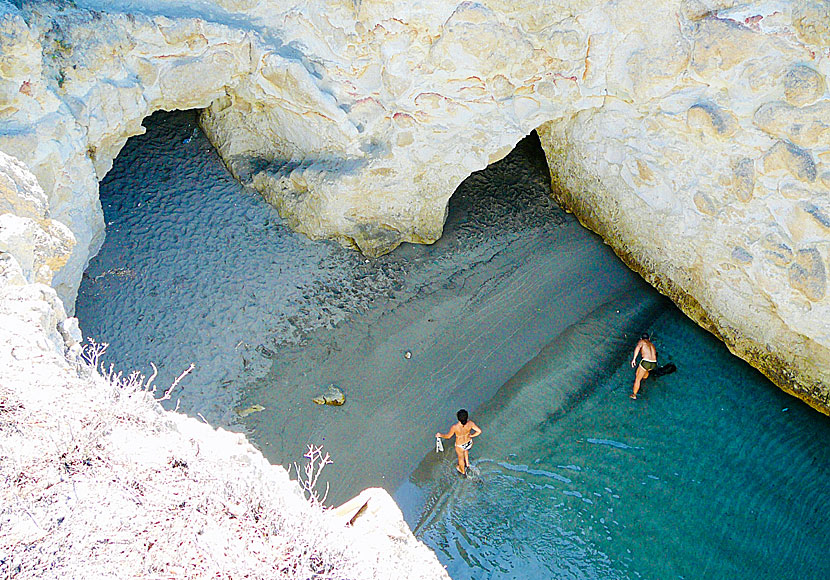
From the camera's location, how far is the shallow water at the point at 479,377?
5.55m

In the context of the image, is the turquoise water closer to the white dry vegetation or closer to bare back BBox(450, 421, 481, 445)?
bare back BBox(450, 421, 481, 445)

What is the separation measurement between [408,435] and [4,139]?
12.6 feet

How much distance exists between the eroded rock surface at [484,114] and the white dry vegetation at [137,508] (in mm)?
2738

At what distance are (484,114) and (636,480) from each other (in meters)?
3.52

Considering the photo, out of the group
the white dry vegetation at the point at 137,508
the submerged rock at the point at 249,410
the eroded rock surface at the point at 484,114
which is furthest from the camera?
the submerged rock at the point at 249,410

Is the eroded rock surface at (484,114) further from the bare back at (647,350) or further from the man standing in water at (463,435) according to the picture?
the man standing in water at (463,435)

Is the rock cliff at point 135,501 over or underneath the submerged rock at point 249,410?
over

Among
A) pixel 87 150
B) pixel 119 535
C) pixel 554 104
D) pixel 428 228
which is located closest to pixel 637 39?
pixel 554 104

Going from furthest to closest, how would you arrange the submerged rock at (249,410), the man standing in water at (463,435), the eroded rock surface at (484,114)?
the submerged rock at (249,410) < the man standing in water at (463,435) < the eroded rock surface at (484,114)

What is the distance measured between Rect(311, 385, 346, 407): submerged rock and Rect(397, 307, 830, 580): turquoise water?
948mm

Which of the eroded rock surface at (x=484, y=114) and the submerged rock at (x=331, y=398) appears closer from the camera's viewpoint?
the eroded rock surface at (x=484, y=114)

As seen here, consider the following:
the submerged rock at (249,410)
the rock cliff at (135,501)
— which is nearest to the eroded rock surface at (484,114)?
the submerged rock at (249,410)

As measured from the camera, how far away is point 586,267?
7414mm

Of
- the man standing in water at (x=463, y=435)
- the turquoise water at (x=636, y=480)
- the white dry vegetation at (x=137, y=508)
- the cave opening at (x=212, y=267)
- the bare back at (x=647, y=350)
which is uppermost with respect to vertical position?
the white dry vegetation at (x=137, y=508)
